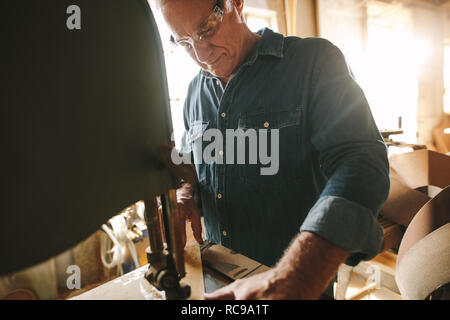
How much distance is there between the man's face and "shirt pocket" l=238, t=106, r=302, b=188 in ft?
0.74

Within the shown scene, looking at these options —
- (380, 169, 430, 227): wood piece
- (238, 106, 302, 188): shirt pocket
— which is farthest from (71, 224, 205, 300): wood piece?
(380, 169, 430, 227): wood piece

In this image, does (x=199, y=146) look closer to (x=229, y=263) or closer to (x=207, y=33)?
(x=207, y=33)

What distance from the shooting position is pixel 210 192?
3.56ft

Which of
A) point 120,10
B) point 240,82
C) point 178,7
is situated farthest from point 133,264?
point 120,10

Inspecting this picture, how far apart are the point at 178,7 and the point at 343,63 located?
0.55 m

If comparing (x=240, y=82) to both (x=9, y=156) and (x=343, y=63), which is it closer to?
(x=343, y=63)

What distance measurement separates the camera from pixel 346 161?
0.62 meters

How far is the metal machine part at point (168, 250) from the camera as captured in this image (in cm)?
45

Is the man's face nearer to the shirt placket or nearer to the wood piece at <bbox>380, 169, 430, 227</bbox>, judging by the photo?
the shirt placket

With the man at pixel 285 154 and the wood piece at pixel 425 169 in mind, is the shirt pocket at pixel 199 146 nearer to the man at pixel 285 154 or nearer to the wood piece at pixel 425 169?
the man at pixel 285 154

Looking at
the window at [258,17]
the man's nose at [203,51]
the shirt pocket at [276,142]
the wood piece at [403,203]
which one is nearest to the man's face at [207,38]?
the man's nose at [203,51]

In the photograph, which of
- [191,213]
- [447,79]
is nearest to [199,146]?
[191,213]

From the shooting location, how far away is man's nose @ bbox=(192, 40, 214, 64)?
35.1 inches
